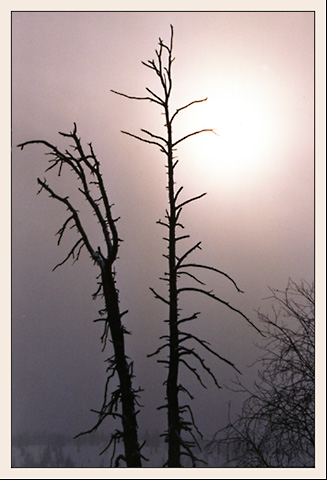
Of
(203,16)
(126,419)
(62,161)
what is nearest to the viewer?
(126,419)

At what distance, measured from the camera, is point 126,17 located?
8.12ft

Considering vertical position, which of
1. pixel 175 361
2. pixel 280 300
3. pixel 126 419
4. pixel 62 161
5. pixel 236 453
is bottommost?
pixel 236 453

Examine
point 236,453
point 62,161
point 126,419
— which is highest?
point 62,161

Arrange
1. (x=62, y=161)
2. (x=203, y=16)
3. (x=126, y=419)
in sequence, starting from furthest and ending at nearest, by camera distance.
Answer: (x=203, y=16) → (x=62, y=161) → (x=126, y=419)

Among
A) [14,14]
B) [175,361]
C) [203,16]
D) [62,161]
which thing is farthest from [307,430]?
[14,14]

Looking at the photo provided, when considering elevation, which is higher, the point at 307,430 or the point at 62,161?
the point at 62,161

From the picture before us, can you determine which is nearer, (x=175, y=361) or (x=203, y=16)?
(x=175, y=361)

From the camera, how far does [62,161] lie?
2299 mm

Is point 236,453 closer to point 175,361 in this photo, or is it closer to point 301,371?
point 301,371

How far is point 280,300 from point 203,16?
110 cm

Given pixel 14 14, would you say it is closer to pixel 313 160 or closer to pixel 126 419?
pixel 313 160

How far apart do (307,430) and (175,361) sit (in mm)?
703

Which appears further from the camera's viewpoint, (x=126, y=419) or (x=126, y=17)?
(x=126, y=17)

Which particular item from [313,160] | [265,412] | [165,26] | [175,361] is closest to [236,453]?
[265,412]
